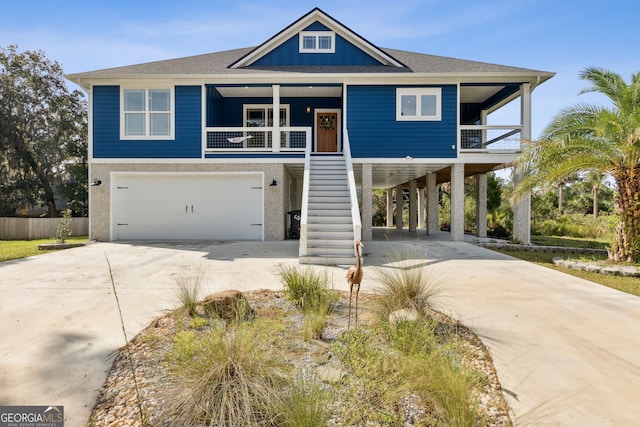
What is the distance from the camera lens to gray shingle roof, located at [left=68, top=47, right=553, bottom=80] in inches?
483

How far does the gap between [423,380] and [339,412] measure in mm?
659

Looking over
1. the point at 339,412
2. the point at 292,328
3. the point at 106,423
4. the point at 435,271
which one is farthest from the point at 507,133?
the point at 106,423

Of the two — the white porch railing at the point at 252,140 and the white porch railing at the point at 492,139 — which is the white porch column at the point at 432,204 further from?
the white porch railing at the point at 252,140

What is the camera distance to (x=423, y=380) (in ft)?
8.25

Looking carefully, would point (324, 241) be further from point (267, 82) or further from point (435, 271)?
point (267, 82)

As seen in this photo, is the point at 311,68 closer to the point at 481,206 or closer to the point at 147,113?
the point at 147,113

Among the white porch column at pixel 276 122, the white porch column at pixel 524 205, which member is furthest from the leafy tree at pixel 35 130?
the white porch column at pixel 524 205

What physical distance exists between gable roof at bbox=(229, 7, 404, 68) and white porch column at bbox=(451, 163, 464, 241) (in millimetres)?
4721

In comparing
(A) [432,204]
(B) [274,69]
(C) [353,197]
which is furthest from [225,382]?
(A) [432,204]

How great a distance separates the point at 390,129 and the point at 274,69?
5159mm

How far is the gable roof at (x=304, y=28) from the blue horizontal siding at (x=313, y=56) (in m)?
0.14

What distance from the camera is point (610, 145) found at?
834 cm

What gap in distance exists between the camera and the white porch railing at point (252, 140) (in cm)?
1255

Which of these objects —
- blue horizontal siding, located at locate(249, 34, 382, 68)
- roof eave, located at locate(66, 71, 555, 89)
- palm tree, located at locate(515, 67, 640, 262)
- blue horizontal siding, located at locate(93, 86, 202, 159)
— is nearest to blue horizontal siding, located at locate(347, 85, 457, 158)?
roof eave, located at locate(66, 71, 555, 89)
